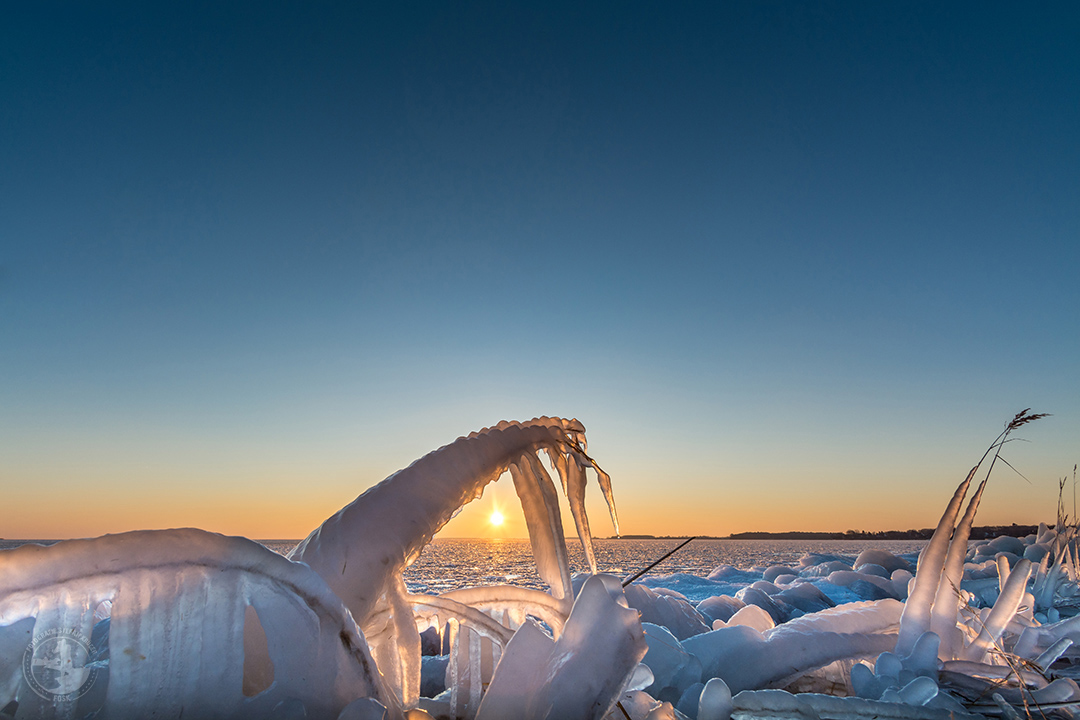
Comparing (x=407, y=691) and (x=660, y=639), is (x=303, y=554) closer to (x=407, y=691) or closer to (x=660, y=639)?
(x=407, y=691)

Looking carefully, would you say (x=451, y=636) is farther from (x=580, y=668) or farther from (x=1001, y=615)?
(x=1001, y=615)

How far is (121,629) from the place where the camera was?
3.50 feet

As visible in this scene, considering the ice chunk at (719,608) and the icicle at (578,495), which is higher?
the icicle at (578,495)

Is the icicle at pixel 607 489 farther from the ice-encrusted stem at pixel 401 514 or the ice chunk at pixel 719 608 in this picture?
the ice chunk at pixel 719 608

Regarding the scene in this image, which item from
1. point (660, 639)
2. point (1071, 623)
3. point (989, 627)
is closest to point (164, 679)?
point (660, 639)

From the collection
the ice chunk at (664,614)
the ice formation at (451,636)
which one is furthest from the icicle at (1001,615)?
the ice chunk at (664,614)

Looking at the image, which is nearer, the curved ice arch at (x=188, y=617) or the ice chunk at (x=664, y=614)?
the curved ice arch at (x=188, y=617)

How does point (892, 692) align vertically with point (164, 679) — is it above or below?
below

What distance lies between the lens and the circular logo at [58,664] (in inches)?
41.4

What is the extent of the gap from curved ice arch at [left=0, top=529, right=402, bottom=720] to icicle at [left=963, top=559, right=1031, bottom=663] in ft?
8.94

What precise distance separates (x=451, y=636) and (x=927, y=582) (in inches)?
81.0

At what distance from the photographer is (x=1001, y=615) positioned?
2773 millimetres

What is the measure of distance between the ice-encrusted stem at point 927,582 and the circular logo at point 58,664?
2.81m

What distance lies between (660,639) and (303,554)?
155cm
